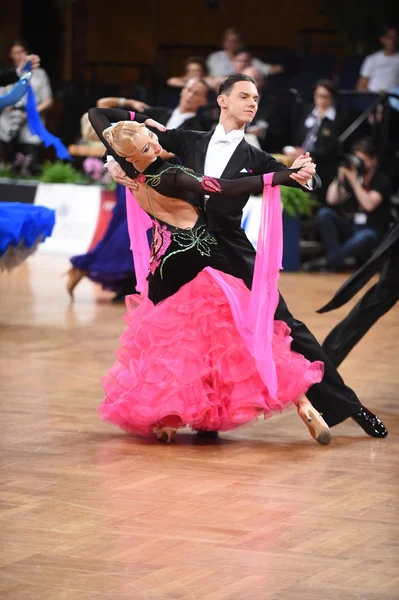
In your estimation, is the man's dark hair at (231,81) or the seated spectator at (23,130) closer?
the man's dark hair at (231,81)

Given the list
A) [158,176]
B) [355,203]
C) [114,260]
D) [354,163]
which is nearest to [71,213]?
[355,203]

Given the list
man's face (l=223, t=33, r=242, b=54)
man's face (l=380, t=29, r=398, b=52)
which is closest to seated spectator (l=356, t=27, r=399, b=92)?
man's face (l=380, t=29, r=398, b=52)

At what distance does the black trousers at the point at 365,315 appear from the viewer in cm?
530

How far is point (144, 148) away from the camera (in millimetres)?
4398

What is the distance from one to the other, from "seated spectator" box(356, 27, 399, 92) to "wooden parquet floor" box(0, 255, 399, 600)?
19.7ft

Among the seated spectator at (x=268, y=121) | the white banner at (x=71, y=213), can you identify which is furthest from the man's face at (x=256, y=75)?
the white banner at (x=71, y=213)

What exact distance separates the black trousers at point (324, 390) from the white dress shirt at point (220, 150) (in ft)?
1.98

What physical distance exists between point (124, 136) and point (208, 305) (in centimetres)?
74

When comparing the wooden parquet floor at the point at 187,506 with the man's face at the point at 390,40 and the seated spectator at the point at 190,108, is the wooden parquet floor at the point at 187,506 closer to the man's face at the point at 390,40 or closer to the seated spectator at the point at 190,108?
the seated spectator at the point at 190,108

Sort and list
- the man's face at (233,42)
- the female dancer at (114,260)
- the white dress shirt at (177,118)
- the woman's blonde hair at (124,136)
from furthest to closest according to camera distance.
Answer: the man's face at (233,42) < the female dancer at (114,260) < the white dress shirt at (177,118) < the woman's blonde hair at (124,136)

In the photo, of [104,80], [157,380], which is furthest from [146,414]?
[104,80]

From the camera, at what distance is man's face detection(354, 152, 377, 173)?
1003cm

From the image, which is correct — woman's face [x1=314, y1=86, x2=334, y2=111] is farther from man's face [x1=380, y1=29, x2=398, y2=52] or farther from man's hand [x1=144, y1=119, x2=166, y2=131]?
man's hand [x1=144, y1=119, x2=166, y2=131]

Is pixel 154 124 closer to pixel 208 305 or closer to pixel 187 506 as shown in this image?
pixel 208 305
